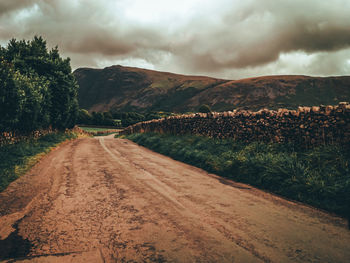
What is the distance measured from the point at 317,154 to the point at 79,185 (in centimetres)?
642

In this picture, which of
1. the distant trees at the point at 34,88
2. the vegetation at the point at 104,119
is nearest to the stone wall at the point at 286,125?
the distant trees at the point at 34,88

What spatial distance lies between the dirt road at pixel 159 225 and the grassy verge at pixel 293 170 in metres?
0.49

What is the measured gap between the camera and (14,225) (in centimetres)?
308

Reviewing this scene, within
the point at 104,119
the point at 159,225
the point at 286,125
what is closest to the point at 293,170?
the point at 286,125

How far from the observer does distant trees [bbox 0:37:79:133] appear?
856 centimetres

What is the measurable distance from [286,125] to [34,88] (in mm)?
13649

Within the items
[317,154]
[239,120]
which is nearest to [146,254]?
[317,154]

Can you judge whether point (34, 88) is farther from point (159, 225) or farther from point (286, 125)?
point (286, 125)

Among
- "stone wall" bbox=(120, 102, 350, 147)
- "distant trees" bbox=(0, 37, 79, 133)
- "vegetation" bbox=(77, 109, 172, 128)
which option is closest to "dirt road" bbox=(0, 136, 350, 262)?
"stone wall" bbox=(120, 102, 350, 147)

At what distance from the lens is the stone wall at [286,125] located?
18.0 feet

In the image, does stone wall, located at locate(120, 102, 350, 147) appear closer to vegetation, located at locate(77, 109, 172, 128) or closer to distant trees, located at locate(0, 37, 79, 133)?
distant trees, located at locate(0, 37, 79, 133)

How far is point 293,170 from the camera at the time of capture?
16.8 feet

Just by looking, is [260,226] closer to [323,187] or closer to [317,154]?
[323,187]

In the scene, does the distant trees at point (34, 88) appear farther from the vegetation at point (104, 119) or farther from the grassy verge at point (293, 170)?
the vegetation at point (104, 119)
